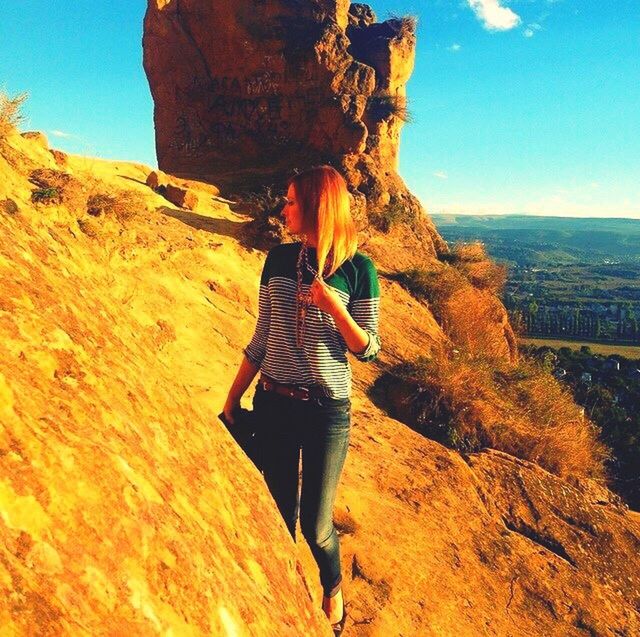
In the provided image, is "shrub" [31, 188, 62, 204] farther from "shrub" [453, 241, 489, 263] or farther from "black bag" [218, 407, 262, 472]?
"shrub" [453, 241, 489, 263]

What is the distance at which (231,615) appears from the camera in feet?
4.20

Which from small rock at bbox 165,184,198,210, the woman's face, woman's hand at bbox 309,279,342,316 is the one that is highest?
small rock at bbox 165,184,198,210

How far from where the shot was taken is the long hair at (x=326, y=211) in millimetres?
1952

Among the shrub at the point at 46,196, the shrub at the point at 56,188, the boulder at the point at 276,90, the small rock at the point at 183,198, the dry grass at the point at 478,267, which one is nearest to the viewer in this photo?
the shrub at the point at 46,196

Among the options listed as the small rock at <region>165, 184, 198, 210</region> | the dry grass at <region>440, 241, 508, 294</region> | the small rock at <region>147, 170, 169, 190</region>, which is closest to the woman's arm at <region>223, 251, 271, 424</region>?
the small rock at <region>165, 184, 198, 210</region>

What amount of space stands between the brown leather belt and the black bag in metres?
0.24

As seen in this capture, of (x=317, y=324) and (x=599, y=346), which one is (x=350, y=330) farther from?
(x=599, y=346)

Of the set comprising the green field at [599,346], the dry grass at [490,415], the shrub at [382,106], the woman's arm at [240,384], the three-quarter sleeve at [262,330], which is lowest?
the green field at [599,346]

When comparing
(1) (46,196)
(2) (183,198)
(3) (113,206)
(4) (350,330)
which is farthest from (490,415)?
(2) (183,198)

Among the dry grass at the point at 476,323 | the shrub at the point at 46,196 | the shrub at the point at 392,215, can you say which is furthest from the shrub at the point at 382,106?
the shrub at the point at 46,196

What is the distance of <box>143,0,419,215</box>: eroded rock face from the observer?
16.3m

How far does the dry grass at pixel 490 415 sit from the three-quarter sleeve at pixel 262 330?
14.7ft

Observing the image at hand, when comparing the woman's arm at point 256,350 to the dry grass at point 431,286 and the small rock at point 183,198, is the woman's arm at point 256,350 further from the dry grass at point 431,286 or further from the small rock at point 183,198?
the dry grass at point 431,286

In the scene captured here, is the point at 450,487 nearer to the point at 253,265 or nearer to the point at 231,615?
the point at 231,615
